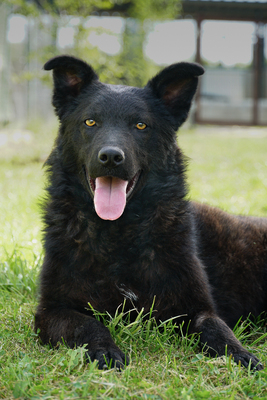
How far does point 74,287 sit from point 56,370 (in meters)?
0.56

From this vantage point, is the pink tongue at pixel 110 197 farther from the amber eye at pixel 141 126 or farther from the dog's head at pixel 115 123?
the amber eye at pixel 141 126

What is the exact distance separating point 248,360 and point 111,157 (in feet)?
4.28

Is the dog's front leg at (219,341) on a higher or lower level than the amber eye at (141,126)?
lower

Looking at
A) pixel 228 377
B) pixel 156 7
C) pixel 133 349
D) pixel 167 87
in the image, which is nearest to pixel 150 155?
pixel 167 87

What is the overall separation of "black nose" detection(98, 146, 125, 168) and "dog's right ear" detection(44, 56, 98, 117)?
0.74 metres

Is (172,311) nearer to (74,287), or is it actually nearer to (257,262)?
(74,287)

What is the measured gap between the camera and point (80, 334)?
228 cm

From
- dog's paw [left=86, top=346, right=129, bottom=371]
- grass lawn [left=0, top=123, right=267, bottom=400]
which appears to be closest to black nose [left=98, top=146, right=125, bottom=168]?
grass lawn [left=0, top=123, right=267, bottom=400]

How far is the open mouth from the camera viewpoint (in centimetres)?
257

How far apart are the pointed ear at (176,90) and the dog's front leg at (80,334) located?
59.5 inches

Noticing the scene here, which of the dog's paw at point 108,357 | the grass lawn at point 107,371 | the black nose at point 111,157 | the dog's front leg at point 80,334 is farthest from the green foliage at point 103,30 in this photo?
the dog's paw at point 108,357

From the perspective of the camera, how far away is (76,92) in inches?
119

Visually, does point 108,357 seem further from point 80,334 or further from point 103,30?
point 103,30

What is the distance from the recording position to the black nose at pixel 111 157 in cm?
241
